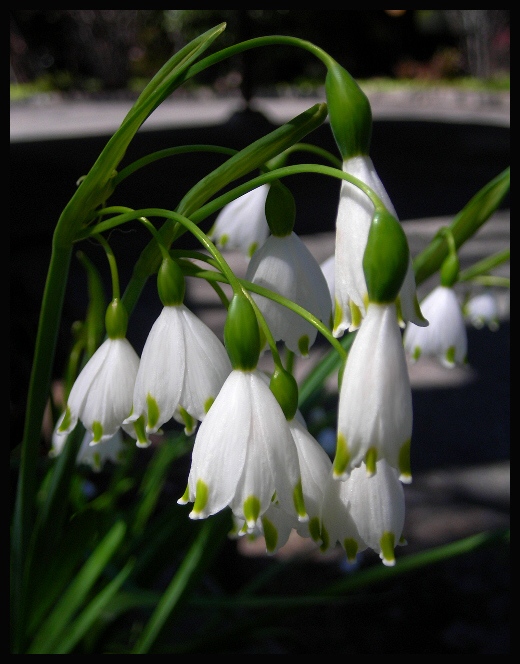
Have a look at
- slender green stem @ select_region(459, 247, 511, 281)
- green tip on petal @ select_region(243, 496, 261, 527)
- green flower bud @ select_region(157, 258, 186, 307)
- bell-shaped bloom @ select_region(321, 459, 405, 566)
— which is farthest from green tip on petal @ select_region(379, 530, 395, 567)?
slender green stem @ select_region(459, 247, 511, 281)

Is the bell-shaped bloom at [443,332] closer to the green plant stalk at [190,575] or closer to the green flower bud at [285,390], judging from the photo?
the green plant stalk at [190,575]

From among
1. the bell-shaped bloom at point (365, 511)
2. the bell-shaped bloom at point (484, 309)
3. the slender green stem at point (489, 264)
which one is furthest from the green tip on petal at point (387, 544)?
the bell-shaped bloom at point (484, 309)

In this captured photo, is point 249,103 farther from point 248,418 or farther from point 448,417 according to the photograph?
point 248,418

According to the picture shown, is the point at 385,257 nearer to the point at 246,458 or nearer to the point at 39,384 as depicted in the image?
the point at 246,458

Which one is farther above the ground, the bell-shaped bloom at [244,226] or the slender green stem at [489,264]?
the bell-shaped bloom at [244,226]

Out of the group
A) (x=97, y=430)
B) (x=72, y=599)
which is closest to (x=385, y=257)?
(x=97, y=430)

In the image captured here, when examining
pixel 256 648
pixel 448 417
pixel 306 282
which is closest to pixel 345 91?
pixel 306 282
